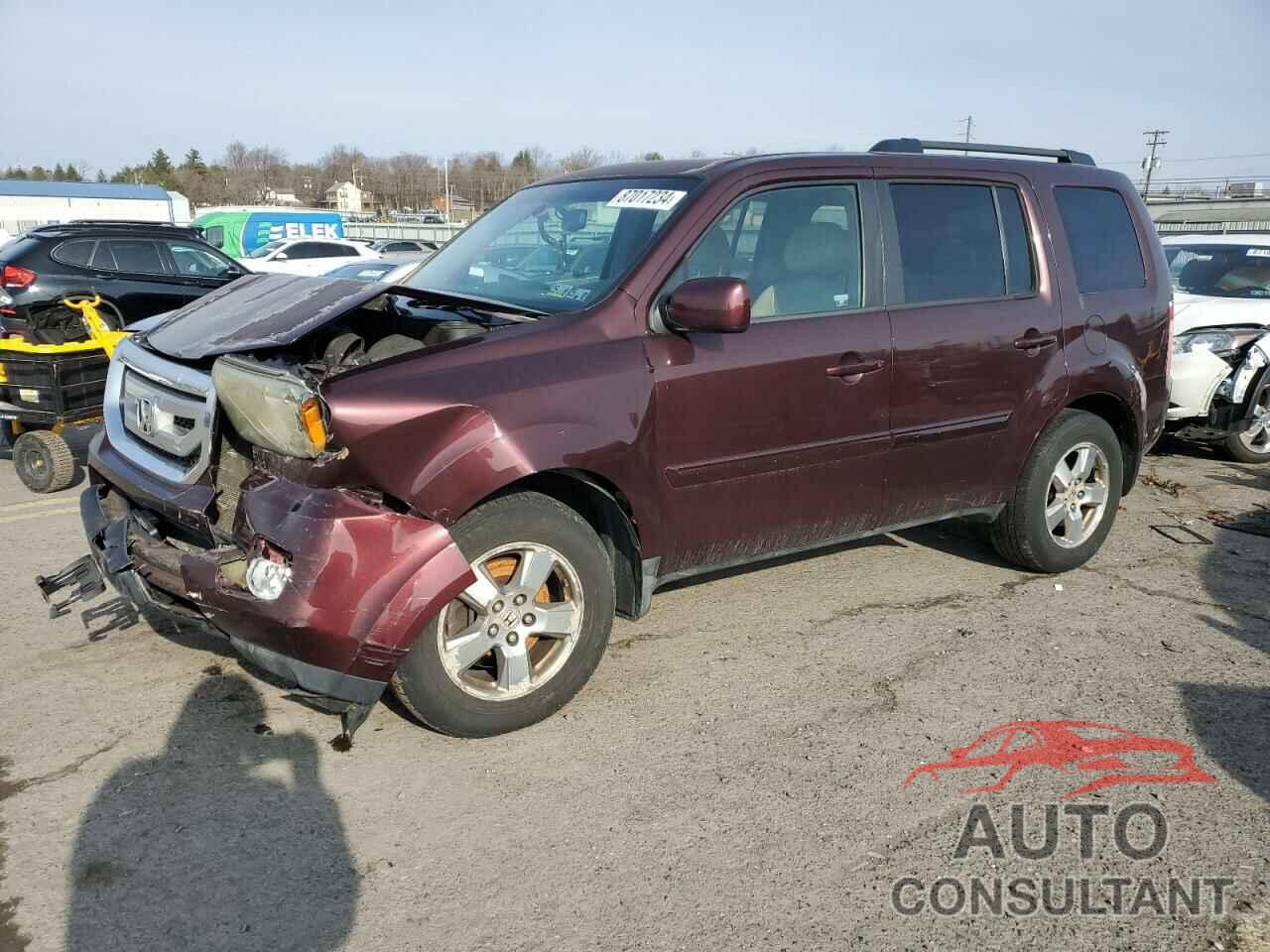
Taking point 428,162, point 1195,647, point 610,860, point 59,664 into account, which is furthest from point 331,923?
point 428,162

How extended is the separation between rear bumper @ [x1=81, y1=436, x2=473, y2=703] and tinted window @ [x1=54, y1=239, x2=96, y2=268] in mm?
8465

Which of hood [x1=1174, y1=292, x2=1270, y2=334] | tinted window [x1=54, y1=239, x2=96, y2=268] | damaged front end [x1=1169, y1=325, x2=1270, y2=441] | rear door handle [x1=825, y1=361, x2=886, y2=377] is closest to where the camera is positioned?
rear door handle [x1=825, y1=361, x2=886, y2=377]

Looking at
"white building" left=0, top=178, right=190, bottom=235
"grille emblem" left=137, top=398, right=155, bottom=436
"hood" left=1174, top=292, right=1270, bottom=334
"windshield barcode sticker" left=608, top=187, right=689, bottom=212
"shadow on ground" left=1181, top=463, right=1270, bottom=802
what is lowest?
"shadow on ground" left=1181, top=463, right=1270, bottom=802

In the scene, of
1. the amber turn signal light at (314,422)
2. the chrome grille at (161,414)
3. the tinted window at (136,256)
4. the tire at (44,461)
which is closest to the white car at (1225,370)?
the amber turn signal light at (314,422)

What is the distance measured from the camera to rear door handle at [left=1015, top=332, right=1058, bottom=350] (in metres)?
4.54

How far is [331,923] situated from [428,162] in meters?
89.1

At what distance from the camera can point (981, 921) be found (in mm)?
2576

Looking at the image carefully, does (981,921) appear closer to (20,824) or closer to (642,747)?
(642,747)

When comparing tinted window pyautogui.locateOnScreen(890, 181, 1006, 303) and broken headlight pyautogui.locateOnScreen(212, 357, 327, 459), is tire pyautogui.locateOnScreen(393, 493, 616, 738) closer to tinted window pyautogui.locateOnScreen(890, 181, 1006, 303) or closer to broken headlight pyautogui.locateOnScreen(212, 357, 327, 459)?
broken headlight pyautogui.locateOnScreen(212, 357, 327, 459)

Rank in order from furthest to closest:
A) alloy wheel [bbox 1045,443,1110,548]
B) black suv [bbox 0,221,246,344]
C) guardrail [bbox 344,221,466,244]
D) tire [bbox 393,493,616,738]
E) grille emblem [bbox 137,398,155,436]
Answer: guardrail [bbox 344,221,466,244] < black suv [bbox 0,221,246,344] < alloy wheel [bbox 1045,443,1110,548] < grille emblem [bbox 137,398,155,436] < tire [bbox 393,493,616,738]

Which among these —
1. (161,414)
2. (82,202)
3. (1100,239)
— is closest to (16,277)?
(161,414)

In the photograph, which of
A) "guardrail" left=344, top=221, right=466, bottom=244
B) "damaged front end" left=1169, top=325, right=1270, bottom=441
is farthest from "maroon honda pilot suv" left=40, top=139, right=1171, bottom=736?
"guardrail" left=344, top=221, right=466, bottom=244

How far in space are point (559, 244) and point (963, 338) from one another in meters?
1.81

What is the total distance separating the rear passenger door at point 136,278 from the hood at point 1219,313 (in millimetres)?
9073
